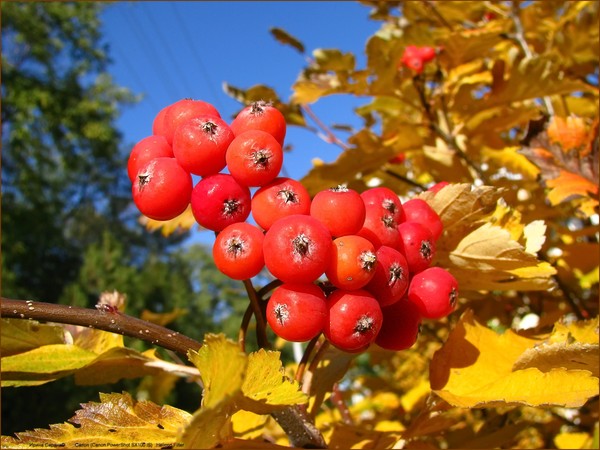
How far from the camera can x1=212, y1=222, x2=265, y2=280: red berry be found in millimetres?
871

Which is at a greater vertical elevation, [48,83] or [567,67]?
[48,83]

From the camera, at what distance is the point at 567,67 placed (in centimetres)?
229

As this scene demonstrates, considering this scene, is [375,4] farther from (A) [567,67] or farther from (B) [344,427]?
(B) [344,427]

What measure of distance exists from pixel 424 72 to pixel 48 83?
2303cm

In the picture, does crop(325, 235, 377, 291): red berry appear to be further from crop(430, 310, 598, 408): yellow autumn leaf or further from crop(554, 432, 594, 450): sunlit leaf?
crop(554, 432, 594, 450): sunlit leaf

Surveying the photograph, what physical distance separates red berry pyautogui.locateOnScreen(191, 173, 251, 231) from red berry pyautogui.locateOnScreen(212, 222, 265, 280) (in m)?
0.03

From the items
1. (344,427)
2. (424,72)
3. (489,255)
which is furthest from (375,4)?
(344,427)

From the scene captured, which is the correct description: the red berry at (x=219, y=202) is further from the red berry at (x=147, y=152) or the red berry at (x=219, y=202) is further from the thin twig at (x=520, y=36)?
the thin twig at (x=520, y=36)

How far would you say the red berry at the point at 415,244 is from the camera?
39.1 inches

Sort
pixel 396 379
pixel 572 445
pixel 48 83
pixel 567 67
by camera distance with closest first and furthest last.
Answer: pixel 572 445, pixel 567 67, pixel 396 379, pixel 48 83

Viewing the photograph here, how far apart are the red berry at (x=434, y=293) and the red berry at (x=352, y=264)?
0.57 ft

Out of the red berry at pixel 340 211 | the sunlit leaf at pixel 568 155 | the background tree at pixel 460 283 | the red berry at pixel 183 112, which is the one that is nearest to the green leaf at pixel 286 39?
the background tree at pixel 460 283

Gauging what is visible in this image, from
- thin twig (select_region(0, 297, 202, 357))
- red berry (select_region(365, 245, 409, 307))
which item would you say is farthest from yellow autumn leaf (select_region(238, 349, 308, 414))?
red berry (select_region(365, 245, 409, 307))

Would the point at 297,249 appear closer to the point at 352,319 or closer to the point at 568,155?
the point at 352,319
